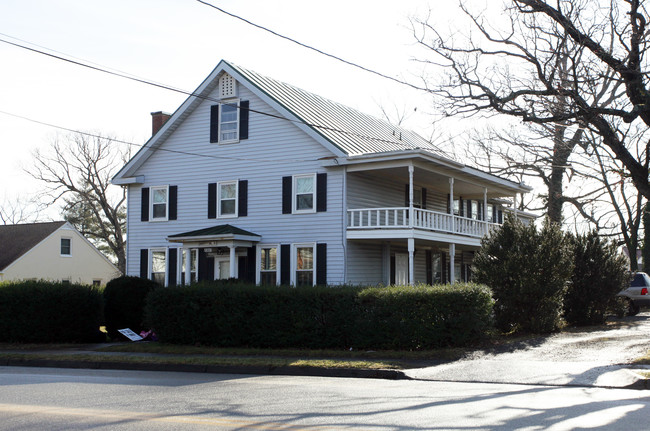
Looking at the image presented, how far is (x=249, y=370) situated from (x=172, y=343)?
4.74m

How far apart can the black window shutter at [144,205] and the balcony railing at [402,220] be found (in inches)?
379

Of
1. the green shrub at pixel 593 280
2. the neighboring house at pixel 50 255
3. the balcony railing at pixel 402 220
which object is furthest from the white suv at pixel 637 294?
the neighboring house at pixel 50 255

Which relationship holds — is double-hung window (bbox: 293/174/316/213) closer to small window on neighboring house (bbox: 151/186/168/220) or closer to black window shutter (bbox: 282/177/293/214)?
black window shutter (bbox: 282/177/293/214)

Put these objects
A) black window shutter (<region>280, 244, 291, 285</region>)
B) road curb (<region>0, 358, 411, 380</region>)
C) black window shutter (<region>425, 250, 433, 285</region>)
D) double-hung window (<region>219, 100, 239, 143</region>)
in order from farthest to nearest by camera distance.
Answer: black window shutter (<region>425, 250, 433, 285</region>)
double-hung window (<region>219, 100, 239, 143</region>)
black window shutter (<region>280, 244, 291, 285</region>)
road curb (<region>0, 358, 411, 380</region>)

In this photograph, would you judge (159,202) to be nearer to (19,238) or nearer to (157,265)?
(157,265)

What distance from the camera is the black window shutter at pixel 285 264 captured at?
26.1m

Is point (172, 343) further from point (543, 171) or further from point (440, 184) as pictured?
point (543, 171)

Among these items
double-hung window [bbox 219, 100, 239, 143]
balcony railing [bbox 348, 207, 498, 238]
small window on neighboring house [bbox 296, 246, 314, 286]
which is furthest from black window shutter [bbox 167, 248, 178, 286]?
balcony railing [bbox 348, 207, 498, 238]

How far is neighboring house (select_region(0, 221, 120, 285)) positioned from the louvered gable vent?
2223 cm

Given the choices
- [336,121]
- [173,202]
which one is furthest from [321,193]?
[173,202]

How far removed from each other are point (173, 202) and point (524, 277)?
1553cm

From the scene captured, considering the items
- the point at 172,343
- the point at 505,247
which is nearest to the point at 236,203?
the point at 172,343

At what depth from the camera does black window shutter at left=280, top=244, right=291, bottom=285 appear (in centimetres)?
2611

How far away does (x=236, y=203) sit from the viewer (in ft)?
91.1
